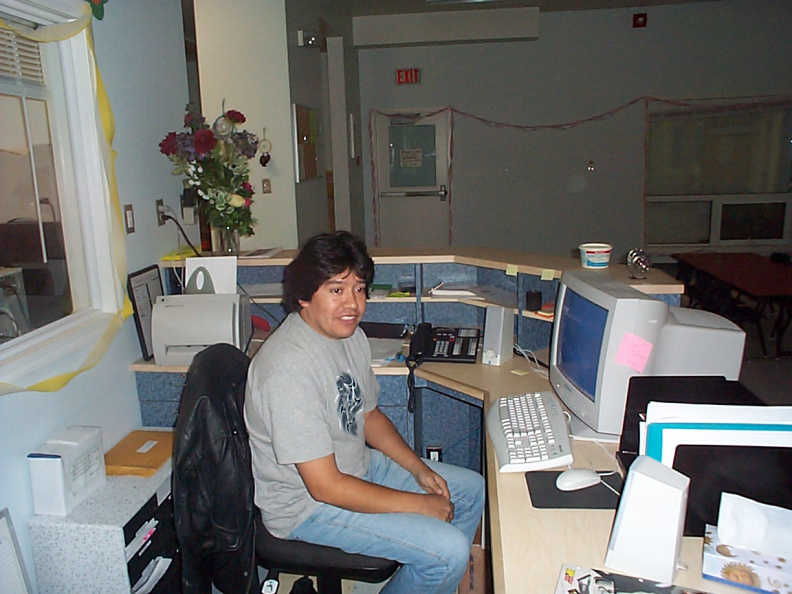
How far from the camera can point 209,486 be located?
5.23ft

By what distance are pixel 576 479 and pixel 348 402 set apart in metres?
0.65

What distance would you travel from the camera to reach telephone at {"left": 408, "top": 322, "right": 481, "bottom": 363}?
2422mm

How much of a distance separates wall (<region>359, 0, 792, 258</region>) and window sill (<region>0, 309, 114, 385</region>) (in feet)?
14.9

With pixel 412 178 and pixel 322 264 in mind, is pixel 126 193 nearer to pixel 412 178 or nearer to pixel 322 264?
pixel 322 264

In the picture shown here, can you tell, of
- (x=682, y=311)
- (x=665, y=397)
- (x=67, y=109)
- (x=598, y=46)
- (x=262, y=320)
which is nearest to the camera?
(x=665, y=397)

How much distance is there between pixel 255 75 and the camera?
3.89 metres

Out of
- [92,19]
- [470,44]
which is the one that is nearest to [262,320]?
[92,19]

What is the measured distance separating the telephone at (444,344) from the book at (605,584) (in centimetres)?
127

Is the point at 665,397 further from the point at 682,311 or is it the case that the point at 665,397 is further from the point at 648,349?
the point at 682,311

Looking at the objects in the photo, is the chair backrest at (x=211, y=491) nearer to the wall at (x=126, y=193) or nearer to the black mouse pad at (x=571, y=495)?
the wall at (x=126, y=193)

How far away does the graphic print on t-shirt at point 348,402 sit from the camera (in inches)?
67.3

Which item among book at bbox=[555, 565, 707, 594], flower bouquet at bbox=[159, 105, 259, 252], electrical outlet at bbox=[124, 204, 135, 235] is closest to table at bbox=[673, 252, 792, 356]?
flower bouquet at bbox=[159, 105, 259, 252]

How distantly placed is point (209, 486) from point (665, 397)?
1.17 m

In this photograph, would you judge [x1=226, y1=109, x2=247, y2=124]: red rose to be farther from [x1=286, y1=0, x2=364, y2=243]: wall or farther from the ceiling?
the ceiling
